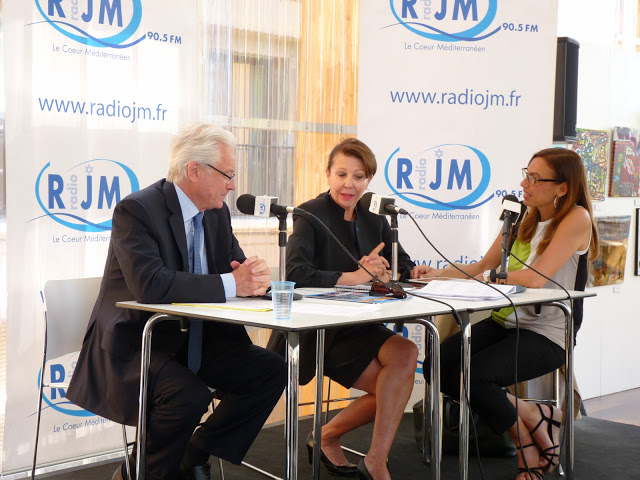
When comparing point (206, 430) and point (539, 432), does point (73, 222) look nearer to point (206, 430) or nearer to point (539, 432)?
point (206, 430)

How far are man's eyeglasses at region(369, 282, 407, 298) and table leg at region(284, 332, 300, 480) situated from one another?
2.32ft

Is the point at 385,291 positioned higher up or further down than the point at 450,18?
further down

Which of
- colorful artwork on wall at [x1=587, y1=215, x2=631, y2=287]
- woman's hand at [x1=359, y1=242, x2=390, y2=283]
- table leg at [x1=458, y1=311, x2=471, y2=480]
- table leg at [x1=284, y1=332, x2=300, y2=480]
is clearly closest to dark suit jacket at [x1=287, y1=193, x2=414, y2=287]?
woman's hand at [x1=359, y1=242, x2=390, y2=283]

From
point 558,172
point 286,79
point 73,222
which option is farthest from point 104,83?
point 558,172

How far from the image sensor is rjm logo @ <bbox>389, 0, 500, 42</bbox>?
4332 millimetres

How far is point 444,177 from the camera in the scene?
438 centimetres

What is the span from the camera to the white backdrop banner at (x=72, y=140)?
11.0 ft

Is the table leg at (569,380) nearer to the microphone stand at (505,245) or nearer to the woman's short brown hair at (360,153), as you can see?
the microphone stand at (505,245)

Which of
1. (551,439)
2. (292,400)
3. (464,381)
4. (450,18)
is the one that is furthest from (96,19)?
(551,439)

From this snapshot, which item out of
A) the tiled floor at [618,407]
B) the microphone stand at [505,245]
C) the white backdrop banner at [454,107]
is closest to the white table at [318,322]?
the microphone stand at [505,245]

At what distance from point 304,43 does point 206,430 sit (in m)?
2.37

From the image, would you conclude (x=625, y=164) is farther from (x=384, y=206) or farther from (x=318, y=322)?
(x=318, y=322)

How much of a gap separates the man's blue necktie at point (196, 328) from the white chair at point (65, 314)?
426 millimetres

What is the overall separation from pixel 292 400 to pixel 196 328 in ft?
1.98
